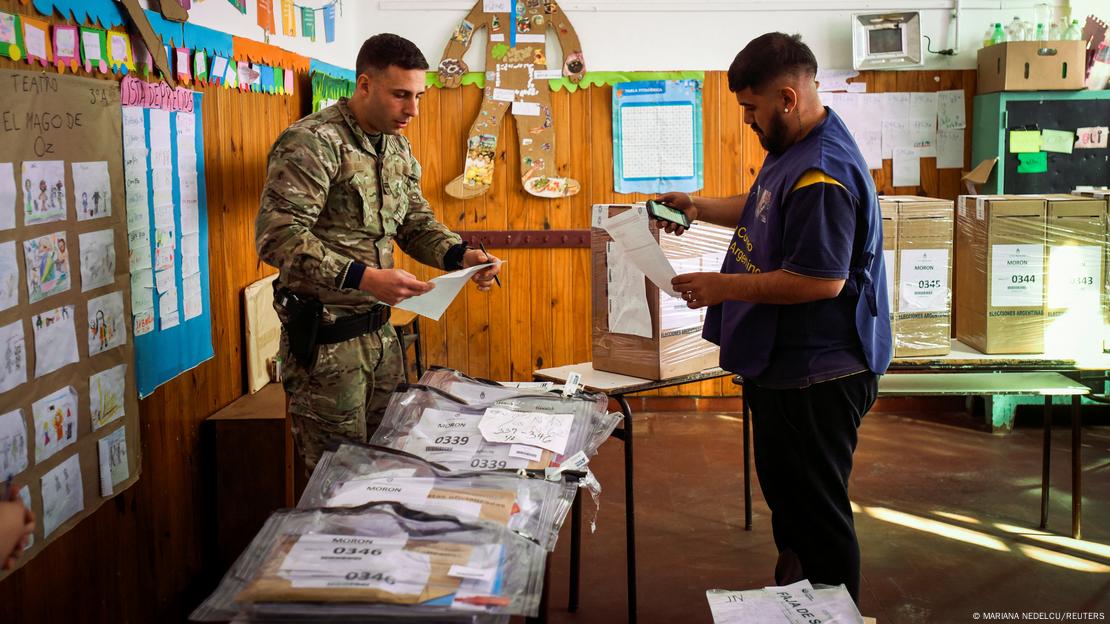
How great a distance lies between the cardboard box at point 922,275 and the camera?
10.4ft

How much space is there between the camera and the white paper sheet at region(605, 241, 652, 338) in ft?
9.75

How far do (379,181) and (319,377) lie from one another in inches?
22.2

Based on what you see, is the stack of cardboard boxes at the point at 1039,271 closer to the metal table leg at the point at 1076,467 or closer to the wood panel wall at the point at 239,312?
the metal table leg at the point at 1076,467

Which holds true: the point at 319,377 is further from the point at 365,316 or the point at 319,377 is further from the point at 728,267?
the point at 728,267

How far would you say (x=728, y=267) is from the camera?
8.24 feet

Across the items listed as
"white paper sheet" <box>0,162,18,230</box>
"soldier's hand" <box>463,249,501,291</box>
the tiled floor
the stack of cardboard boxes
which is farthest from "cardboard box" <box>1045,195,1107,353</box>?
"white paper sheet" <box>0,162,18,230</box>

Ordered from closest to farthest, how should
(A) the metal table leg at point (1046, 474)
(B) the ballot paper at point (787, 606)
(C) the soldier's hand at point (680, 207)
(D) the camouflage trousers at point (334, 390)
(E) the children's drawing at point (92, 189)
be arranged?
(B) the ballot paper at point (787, 606), (E) the children's drawing at point (92, 189), (D) the camouflage trousers at point (334, 390), (C) the soldier's hand at point (680, 207), (A) the metal table leg at point (1046, 474)

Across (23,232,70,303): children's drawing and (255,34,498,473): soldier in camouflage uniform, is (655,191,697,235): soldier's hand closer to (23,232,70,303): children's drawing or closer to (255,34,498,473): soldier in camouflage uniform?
(255,34,498,473): soldier in camouflage uniform

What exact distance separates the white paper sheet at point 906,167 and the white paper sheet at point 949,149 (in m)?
0.12

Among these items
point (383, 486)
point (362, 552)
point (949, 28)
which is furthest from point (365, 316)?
point (949, 28)

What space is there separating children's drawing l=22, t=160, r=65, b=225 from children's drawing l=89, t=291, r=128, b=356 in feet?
0.83

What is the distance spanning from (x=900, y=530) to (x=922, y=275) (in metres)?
0.99

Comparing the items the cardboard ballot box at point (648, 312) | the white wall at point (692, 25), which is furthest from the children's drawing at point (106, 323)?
the white wall at point (692, 25)

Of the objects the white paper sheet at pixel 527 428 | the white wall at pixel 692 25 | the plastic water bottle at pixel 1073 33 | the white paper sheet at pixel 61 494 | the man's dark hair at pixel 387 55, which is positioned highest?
the white wall at pixel 692 25
